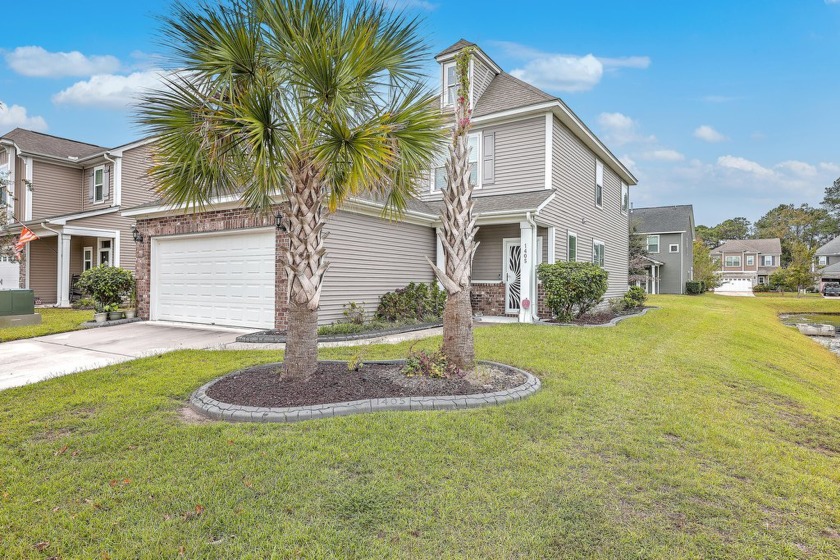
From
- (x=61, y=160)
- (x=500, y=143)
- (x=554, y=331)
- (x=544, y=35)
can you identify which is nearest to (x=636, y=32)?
(x=544, y=35)

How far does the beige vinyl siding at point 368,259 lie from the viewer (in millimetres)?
9672

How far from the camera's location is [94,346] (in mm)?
8453

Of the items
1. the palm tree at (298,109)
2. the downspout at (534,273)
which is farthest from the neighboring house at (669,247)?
the palm tree at (298,109)

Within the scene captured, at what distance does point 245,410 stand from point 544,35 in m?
14.7

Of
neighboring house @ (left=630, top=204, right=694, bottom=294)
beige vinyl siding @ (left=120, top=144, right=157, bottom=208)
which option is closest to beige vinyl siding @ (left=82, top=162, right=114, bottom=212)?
beige vinyl siding @ (left=120, top=144, right=157, bottom=208)

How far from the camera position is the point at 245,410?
4414 mm

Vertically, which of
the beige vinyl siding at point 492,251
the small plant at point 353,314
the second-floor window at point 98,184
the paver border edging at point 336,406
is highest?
the second-floor window at point 98,184

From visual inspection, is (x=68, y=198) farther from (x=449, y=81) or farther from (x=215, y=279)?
(x=449, y=81)

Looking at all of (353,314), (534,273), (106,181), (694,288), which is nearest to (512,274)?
(534,273)

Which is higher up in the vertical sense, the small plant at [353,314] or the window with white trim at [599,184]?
the window with white trim at [599,184]

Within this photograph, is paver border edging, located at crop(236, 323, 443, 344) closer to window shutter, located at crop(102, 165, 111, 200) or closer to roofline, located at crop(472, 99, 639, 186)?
roofline, located at crop(472, 99, 639, 186)

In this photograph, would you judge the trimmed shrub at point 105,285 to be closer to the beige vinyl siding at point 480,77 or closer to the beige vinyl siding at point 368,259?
the beige vinyl siding at point 368,259

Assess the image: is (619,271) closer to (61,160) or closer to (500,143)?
(500,143)

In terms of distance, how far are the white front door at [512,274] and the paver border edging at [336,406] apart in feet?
26.1
